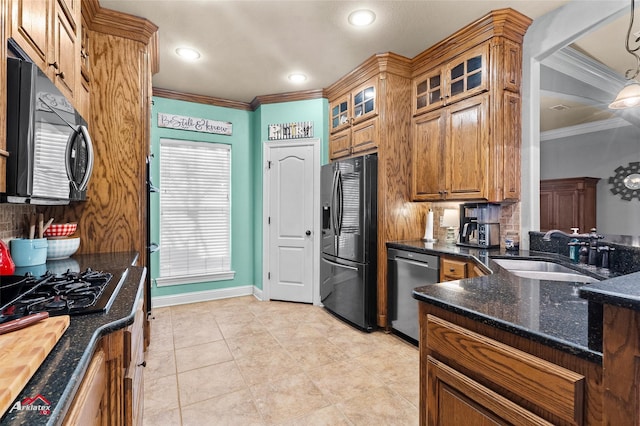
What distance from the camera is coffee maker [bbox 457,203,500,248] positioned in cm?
277

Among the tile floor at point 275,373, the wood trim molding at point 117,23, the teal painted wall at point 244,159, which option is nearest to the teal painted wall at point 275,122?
the teal painted wall at point 244,159

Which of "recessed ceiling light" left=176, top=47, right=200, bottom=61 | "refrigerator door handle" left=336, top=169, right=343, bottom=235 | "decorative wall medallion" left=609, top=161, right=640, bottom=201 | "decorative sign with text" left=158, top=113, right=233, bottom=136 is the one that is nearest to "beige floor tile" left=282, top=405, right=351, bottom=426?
"refrigerator door handle" left=336, top=169, right=343, bottom=235

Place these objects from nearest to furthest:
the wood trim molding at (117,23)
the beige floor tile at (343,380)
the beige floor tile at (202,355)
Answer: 1. the beige floor tile at (343,380)
2. the wood trim molding at (117,23)
3. the beige floor tile at (202,355)

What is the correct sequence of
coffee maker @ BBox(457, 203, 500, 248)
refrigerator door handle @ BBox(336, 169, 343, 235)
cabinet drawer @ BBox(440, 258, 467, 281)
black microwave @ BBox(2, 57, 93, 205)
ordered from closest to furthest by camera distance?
black microwave @ BBox(2, 57, 93, 205)
cabinet drawer @ BBox(440, 258, 467, 281)
coffee maker @ BBox(457, 203, 500, 248)
refrigerator door handle @ BBox(336, 169, 343, 235)

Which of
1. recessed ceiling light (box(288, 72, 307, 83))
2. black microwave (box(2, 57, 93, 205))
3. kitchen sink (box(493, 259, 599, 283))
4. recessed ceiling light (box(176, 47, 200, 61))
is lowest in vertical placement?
kitchen sink (box(493, 259, 599, 283))

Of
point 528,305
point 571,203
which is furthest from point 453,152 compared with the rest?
point 571,203

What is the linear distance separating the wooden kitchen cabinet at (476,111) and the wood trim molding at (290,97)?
1.44 metres

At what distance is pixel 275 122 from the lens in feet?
14.2

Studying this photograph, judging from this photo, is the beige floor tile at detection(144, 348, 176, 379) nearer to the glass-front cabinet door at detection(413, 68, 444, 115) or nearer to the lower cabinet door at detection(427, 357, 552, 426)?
the lower cabinet door at detection(427, 357, 552, 426)

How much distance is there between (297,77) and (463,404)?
11.6ft

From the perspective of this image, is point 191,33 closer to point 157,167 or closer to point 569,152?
point 157,167

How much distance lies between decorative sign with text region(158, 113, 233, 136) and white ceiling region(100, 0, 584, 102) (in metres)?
0.47

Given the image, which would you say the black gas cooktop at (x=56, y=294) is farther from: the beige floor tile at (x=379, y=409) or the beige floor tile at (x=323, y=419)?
the beige floor tile at (x=379, y=409)

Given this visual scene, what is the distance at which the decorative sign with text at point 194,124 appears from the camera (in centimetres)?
407
